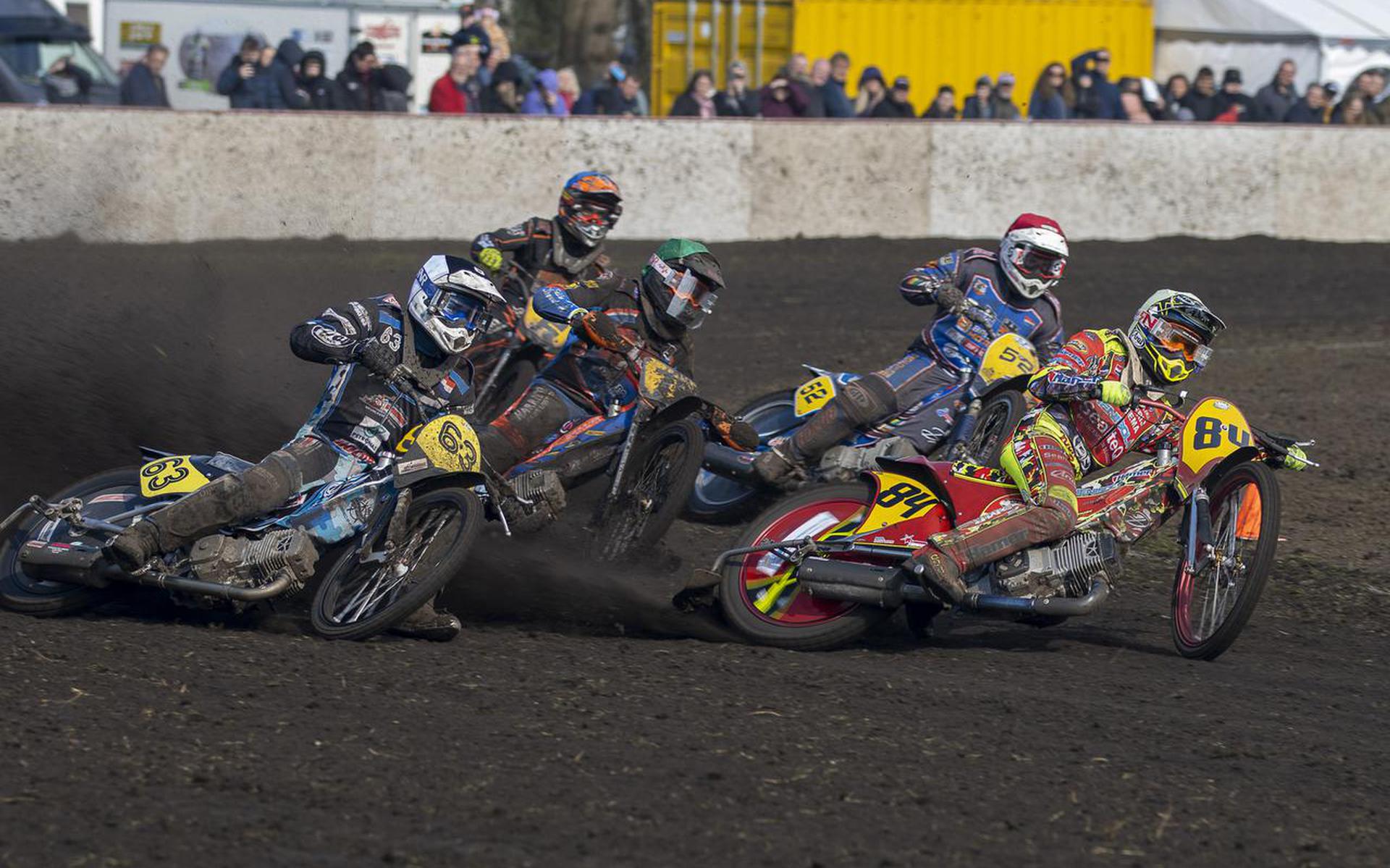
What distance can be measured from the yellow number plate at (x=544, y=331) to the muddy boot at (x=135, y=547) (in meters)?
3.09

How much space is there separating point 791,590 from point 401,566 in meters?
1.67

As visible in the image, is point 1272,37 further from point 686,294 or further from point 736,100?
point 686,294

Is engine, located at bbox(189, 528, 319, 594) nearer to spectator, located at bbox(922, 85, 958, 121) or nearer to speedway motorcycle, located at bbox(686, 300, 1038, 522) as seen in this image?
speedway motorcycle, located at bbox(686, 300, 1038, 522)

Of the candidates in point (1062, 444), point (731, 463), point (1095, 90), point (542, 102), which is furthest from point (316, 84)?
point (1062, 444)

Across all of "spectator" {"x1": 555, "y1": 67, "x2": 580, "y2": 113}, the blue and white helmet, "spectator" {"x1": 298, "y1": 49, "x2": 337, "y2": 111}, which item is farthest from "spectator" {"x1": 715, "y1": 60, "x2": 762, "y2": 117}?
the blue and white helmet

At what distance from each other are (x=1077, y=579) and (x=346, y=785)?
3.55 metres

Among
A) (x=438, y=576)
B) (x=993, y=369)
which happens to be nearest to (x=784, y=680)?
(x=438, y=576)

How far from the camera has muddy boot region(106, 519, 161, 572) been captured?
709cm

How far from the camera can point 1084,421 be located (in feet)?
26.3

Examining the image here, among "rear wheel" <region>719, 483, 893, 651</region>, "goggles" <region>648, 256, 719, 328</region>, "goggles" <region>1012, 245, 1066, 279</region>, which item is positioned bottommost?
"rear wheel" <region>719, 483, 893, 651</region>

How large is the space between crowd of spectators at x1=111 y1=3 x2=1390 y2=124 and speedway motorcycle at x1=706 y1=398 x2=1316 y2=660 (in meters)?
11.8

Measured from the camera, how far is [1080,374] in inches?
308

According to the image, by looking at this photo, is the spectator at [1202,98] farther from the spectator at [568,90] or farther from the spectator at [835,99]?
the spectator at [568,90]

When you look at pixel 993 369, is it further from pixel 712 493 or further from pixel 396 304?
pixel 396 304
